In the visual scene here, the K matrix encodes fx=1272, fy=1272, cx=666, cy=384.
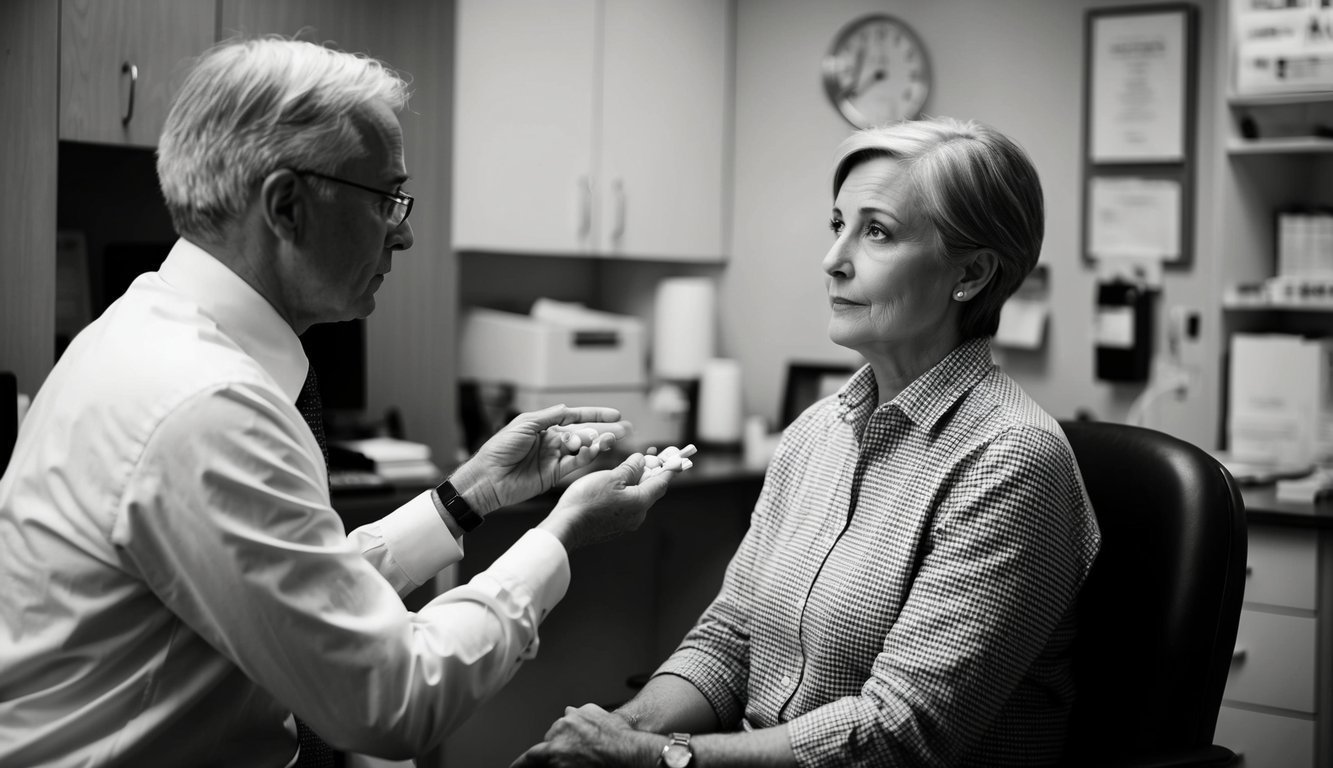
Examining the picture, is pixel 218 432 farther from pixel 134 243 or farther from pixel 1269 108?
pixel 1269 108

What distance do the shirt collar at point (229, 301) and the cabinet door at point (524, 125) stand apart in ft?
6.54

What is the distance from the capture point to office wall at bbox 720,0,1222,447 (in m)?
3.32

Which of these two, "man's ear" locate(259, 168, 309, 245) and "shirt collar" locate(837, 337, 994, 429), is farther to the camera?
"shirt collar" locate(837, 337, 994, 429)

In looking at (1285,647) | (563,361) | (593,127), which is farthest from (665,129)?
(1285,647)

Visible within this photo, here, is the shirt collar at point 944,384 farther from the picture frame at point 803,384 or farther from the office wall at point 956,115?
the picture frame at point 803,384

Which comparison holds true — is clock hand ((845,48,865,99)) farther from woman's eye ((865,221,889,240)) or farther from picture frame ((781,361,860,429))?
woman's eye ((865,221,889,240))

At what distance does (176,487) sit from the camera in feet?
3.59

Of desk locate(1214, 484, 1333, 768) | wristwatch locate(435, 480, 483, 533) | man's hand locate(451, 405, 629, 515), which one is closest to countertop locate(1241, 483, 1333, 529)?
desk locate(1214, 484, 1333, 768)

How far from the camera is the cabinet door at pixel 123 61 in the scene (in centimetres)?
251

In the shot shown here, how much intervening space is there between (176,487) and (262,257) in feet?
0.91

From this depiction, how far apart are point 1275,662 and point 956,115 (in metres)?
1.76

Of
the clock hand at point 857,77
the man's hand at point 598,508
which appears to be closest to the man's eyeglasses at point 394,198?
the man's hand at point 598,508

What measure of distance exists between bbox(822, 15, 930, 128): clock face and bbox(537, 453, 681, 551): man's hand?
2.48 meters

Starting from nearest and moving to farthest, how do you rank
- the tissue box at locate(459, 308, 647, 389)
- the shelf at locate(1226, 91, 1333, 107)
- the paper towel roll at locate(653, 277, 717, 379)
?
the shelf at locate(1226, 91, 1333, 107) → the tissue box at locate(459, 308, 647, 389) → the paper towel roll at locate(653, 277, 717, 379)
